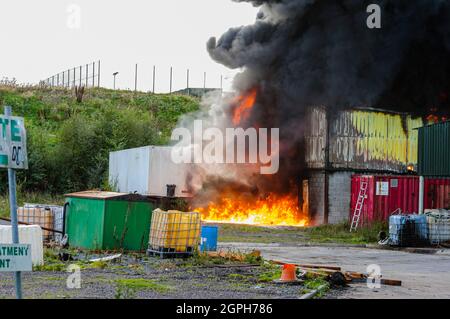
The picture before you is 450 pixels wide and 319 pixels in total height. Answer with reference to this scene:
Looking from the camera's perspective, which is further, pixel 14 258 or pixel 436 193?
pixel 436 193

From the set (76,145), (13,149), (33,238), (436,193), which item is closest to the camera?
(13,149)

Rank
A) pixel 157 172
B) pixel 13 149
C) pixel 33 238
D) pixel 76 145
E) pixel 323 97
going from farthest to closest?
pixel 76 145 → pixel 323 97 → pixel 157 172 → pixel 33 238 → pixel 13 149

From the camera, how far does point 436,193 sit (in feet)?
104

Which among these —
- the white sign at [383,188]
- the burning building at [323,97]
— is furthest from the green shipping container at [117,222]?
the burning building at [323,97]

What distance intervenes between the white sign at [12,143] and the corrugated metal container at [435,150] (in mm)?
20059

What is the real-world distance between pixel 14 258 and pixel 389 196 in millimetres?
24330

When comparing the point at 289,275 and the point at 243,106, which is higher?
the point at 243,106

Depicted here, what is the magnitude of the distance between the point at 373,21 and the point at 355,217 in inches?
406

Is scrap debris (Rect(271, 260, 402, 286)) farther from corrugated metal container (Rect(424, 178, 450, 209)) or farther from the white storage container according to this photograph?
corrugated metal container (Rect(424, 178, 450, 209))

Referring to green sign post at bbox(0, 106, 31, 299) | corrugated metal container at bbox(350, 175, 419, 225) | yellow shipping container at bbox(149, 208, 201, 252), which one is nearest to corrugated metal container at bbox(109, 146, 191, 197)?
corrugated metal container at bbox(350, 175, 419, 225)

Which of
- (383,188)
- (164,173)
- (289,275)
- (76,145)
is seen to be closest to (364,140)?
(383,188)

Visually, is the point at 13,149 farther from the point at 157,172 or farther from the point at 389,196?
the point at 157,172

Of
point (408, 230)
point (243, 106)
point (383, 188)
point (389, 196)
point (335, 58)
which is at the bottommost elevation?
point (408, 230)

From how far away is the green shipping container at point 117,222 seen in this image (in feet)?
64.6
